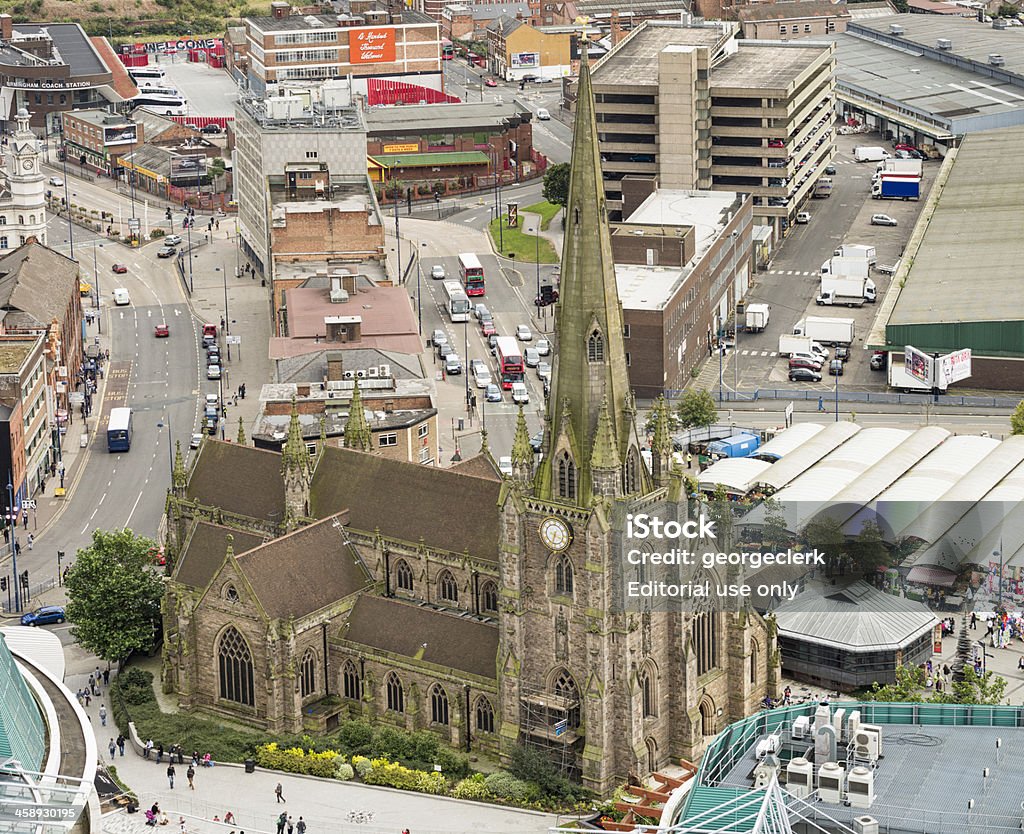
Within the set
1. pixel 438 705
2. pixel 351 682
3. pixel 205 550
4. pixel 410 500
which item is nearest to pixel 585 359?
pixel 410 500

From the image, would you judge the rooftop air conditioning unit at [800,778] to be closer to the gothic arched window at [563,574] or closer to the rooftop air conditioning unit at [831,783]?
the rooftop air conditioning unit at [831,783]

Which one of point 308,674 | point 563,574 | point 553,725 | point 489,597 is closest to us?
point 563,574

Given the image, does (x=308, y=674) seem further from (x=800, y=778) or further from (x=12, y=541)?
(x=800, y=778)

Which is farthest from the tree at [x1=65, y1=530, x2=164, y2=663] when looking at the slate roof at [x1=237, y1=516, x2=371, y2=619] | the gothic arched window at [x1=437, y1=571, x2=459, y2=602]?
the gothic arched window at [x1=437, y1=571, x2=459, y2=602]

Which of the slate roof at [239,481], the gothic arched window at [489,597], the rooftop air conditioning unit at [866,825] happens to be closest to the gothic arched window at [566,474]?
the gothic arched window at [489,597]

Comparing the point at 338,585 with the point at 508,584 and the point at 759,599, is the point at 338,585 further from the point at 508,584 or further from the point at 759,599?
the point at 759,599
